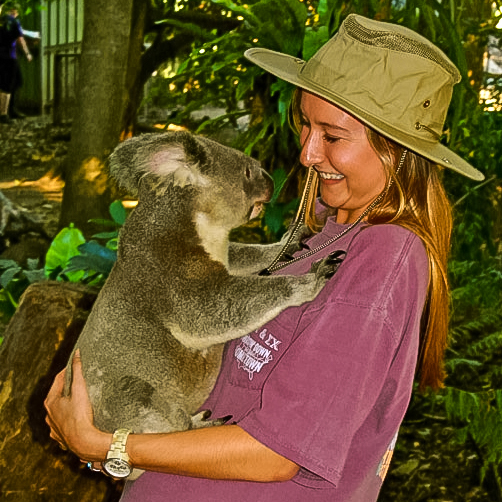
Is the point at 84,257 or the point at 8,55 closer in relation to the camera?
the point at 84,257

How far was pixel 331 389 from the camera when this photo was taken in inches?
47.1

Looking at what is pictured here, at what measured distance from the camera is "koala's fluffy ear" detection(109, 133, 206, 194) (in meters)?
1.76

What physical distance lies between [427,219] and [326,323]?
32cm

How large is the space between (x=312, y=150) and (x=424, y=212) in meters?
0.25

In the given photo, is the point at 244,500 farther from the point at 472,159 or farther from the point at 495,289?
the point at 472,159

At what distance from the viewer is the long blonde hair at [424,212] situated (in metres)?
1.35

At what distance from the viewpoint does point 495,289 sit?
3432mm

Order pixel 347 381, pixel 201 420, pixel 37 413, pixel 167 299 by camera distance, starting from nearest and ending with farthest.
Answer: pixel 347 381 < pixel 201 420 < pixel 167 299 < pixel 37 413

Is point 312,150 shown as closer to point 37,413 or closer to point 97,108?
point 37,413

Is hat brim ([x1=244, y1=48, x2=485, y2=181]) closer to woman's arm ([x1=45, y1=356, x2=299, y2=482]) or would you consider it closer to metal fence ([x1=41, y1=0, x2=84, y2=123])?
woman's arm ([x1=45, y1=356, x2=299, y2=482])

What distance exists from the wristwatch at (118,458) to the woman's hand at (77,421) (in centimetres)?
3

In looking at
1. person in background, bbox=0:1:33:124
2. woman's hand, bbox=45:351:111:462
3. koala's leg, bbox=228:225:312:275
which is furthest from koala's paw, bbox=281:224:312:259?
person in background, bbox=0:1:33:124

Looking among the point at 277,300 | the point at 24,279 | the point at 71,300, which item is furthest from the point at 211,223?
the point at 24,279

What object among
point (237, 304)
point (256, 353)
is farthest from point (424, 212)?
point (237, 304)
